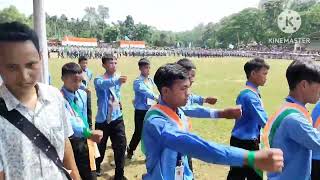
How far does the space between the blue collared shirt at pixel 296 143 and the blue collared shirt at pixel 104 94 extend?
3.49 meters

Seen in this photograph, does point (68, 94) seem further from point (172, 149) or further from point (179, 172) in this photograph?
point (172, 149)

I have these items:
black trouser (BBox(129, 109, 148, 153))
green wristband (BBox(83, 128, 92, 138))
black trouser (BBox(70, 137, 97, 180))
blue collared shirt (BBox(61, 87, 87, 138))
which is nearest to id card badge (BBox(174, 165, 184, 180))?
green wristband (BBox(83, 128, 92, 138))

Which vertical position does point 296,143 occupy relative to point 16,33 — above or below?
below

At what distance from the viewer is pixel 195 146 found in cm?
218

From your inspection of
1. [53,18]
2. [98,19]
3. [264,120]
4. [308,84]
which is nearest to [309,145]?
[308,84]

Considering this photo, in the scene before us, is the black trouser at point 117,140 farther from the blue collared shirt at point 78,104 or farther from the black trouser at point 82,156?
the blue collared shirt at point 78,104

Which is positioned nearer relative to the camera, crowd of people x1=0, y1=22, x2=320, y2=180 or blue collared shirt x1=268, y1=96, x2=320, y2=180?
crowd of people x1=0, y1=22, x2=320, y2=180

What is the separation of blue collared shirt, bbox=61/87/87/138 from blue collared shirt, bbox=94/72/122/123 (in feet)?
4.65

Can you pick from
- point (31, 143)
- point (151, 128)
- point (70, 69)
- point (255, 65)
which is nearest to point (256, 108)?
point (255, 65)

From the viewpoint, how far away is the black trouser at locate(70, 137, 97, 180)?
455 cm

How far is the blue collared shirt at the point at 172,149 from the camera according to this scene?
2.07 metres

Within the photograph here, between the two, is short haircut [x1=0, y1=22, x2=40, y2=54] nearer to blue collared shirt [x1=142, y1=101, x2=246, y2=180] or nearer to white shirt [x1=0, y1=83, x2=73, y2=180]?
white shirt [x1=0, y1=83, x2=73, y2=180]

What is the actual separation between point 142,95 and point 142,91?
238 millimetres

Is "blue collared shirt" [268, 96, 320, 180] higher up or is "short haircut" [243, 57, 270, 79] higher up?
"short haircut" [243, 57, 270, 79]
